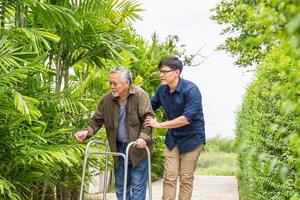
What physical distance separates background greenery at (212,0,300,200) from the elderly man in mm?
1015

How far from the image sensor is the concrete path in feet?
32.2

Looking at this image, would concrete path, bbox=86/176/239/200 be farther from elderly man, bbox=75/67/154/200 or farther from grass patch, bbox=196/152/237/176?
elderly man, bbox=75/67/154/200

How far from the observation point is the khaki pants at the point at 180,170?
19.2 ft

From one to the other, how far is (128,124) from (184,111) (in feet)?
1.84

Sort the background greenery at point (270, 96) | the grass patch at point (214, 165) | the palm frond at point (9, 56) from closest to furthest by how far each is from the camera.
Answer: the background greenery at point (270, 96), the palm frond at point (9, 56), the grass patch at point (214, 165)

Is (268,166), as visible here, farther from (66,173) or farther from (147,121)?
(66,173)

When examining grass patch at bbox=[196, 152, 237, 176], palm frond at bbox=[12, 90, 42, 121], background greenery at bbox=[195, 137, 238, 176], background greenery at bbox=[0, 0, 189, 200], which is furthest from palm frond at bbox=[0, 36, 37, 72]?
grass patch at bbox=[196, 152, 237, 176]

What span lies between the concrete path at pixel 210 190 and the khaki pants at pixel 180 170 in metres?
3.62

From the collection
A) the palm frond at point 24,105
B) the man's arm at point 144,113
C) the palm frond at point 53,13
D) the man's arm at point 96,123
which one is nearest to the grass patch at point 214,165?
the palm frond at point 53,13

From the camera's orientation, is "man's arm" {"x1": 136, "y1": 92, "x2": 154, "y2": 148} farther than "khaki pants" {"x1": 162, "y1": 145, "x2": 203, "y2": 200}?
No

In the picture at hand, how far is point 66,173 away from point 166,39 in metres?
7.68

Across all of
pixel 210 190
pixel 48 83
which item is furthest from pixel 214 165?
pixel 48 83

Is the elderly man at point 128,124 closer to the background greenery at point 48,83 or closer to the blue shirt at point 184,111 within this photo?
the blue shirt at point 184,111

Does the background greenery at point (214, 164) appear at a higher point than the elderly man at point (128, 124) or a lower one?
lower
